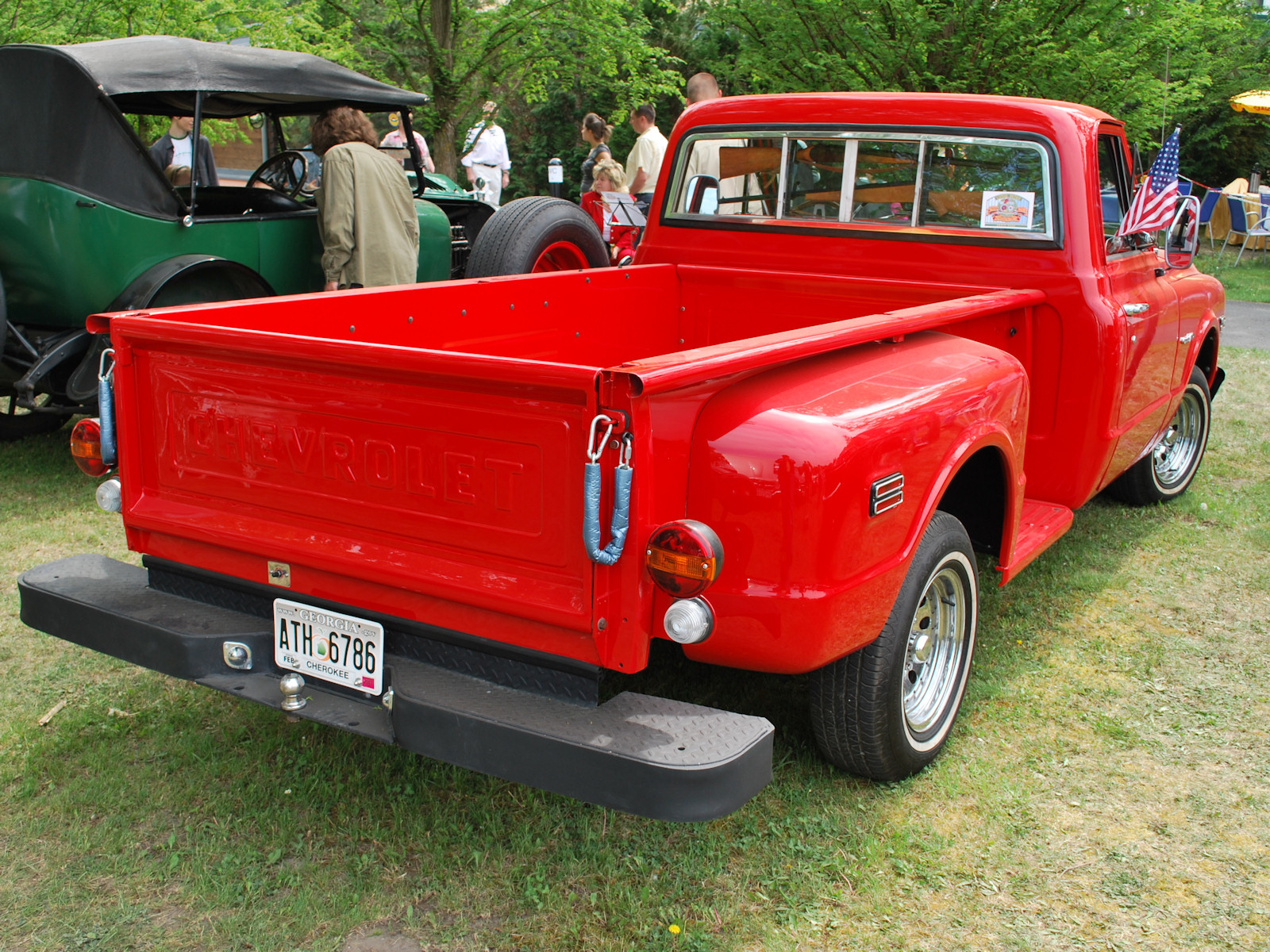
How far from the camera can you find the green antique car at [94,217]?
502cm

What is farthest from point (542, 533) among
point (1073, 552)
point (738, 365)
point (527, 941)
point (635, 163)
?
point (635, 163)

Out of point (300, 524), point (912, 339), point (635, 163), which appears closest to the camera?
point (300, 524)

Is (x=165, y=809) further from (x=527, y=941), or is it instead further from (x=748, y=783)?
(x=748, y=783)

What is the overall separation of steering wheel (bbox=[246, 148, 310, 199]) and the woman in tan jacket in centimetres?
46

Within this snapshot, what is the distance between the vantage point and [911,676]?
303 cm

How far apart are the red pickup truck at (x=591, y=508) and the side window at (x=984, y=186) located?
4 centimetres

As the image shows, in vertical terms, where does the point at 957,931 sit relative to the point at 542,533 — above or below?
below

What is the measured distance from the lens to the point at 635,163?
992 cm

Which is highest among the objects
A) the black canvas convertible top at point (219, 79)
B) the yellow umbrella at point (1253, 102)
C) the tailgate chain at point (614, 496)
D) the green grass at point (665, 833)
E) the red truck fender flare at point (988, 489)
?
the yellow umbrella at point (1253, 102)

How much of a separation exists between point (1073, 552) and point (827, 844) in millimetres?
2543

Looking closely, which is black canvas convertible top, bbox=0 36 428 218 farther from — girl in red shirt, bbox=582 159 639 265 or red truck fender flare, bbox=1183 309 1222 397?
red truck fender flare, bbox=1183 309 1222 397

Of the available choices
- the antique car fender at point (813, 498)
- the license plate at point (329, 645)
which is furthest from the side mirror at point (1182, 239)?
the license plate at point (329, 645)

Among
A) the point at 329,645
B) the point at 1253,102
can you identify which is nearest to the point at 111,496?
the point at 329,645

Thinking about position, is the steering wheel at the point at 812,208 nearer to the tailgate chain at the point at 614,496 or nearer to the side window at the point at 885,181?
the side window at the point at 885,181
